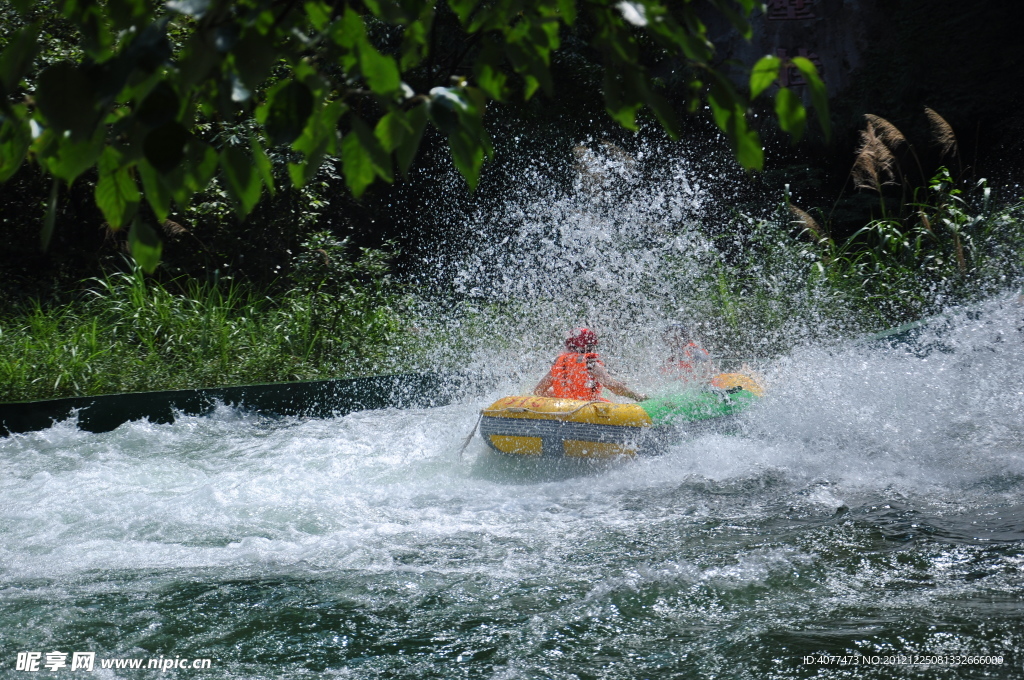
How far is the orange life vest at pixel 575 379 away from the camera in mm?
5551

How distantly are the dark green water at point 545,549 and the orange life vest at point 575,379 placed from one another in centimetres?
57

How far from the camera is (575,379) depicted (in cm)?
558

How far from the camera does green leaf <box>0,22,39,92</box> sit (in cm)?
123

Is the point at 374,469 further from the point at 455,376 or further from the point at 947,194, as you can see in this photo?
the point at 947,194

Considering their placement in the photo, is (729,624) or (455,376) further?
(455,376)

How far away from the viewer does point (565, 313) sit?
9.04 metres

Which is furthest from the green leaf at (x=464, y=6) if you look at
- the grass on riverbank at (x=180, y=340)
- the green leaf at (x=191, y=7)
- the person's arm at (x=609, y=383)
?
the grass on riverbank at (x=180, y=340)

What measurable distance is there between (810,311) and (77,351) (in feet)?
21.1

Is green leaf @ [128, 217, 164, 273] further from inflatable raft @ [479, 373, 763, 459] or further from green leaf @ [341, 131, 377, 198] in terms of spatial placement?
inflatable raft @ [479, 373, 763, 459]

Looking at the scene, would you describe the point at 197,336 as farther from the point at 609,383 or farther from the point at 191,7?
the point at 191,7

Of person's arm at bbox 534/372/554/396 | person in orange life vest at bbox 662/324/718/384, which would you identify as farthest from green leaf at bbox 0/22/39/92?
person in orange life vest at bbox 662/324/718/384

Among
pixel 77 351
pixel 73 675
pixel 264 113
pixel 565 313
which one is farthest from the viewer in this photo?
pixel 565 313

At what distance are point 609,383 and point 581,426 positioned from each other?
1.87 ft

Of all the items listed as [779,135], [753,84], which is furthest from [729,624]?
[779,135]
